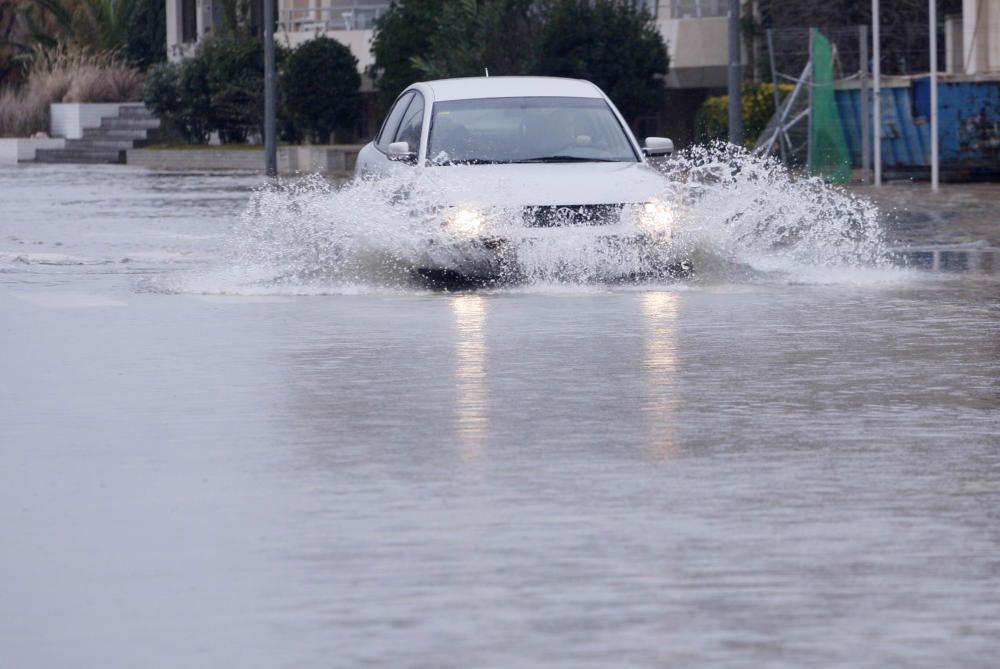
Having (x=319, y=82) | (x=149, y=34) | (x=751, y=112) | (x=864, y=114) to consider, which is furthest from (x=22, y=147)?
(x=864, y=114)

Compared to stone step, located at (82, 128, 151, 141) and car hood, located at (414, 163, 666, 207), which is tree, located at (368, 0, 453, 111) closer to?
stone step, located at (82, 128, 151, 141)

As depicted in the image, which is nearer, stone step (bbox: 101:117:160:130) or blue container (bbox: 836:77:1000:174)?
blue container (bbox: 836:77:1000:174)


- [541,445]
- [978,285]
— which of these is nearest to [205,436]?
[541,445]

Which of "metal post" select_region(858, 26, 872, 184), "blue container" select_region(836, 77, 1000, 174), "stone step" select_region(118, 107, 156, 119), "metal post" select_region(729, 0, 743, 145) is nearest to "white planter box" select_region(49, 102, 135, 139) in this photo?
"stone step" select_region(118, 107, 156, 119)

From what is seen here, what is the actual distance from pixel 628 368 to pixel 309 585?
545 centimetres

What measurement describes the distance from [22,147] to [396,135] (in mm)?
40632

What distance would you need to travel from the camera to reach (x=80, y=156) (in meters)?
56.4

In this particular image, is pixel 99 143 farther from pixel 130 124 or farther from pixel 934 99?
pixel 934 99

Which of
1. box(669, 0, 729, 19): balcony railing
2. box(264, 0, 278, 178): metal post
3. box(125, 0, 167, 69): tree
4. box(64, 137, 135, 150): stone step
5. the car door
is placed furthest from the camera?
box(125, 0, 167, 69): tree

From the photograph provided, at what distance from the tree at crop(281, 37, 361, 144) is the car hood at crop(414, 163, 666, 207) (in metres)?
33.5

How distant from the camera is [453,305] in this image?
1558 cm

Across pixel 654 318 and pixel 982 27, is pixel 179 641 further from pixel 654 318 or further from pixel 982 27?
pixel 982 27

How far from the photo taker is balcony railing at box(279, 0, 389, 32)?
57281 millimetres

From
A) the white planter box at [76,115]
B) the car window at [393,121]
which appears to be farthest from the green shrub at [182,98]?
the car window at [393,121]
